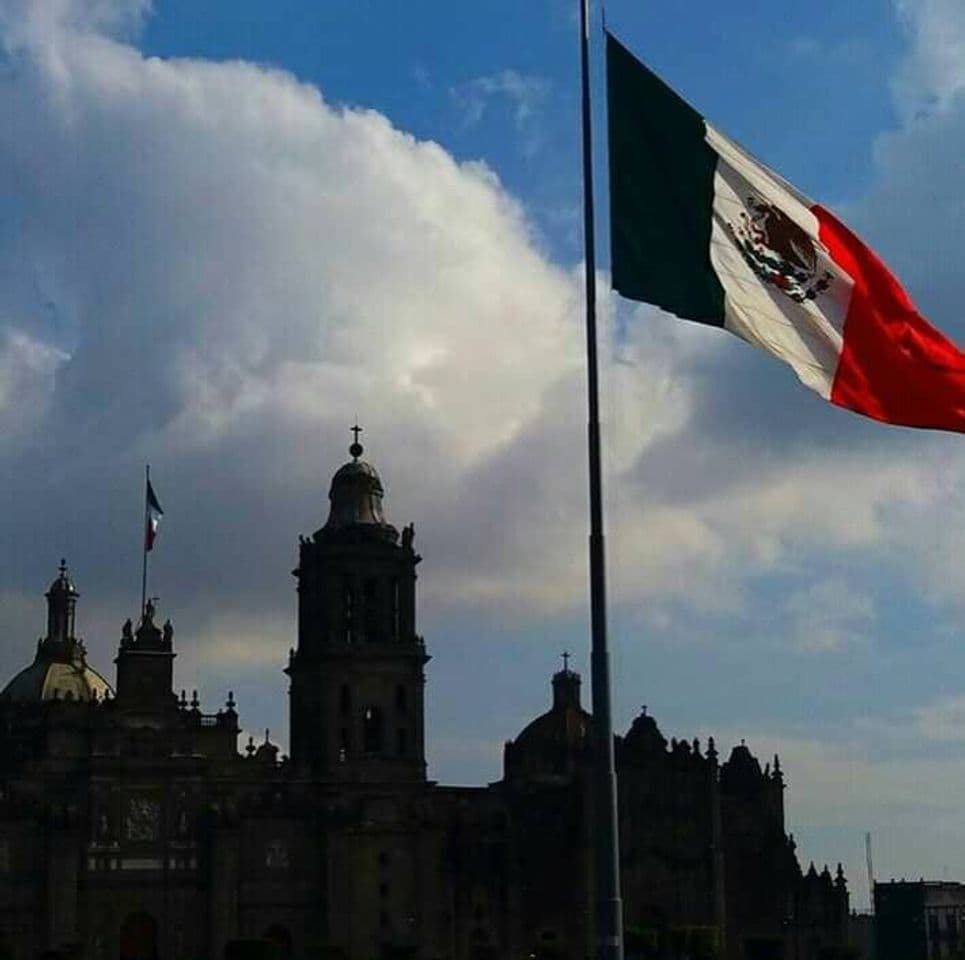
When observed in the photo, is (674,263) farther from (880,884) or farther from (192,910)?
(880,884)

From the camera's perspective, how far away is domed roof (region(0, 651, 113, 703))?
96.9 metres

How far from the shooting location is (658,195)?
20.4 meters

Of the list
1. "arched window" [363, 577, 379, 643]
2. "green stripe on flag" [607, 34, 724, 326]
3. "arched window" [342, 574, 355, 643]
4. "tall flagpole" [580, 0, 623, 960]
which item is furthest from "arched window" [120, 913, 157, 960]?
"green stripe on flag" [607, 34, 724, 326]

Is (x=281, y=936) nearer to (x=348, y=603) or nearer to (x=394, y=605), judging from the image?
(x=348, y=603)

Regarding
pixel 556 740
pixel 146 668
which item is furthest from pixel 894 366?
pixel 556 740

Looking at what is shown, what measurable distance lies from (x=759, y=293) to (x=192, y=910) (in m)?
69.3

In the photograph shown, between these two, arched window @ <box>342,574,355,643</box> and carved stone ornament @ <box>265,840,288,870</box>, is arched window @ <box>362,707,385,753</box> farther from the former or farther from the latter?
carved stone ornament @ <box>265,840,288,870</box>

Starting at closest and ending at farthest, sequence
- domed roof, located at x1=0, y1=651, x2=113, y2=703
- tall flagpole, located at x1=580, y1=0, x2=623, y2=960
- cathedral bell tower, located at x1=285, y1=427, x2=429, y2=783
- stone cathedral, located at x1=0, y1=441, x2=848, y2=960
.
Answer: tall flagpole, located at x1=580, y1=0, x2=623, y2=960, stone cathedral, located at x1=0, y1=441, x2=848, y2=960, cathedral bell tower, located at x1=285, y1=427, x2=429, y2=783, domed roof, located at x1=0, y1=651, x2=113, y2=703

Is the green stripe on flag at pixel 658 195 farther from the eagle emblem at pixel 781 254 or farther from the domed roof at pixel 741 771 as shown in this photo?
the domed roof at pixel 741 771

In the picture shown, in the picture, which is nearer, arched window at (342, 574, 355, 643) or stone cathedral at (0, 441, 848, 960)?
stone cathedral at (0, 441, 848, 960)

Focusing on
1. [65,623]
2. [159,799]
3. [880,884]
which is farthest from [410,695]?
[880,884]

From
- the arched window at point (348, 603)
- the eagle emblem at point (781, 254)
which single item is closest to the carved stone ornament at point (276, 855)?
the arched window at point (348, 603)

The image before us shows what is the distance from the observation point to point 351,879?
85812 millimetres

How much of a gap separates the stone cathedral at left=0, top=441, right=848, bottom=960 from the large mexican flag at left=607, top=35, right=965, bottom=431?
202 ft
